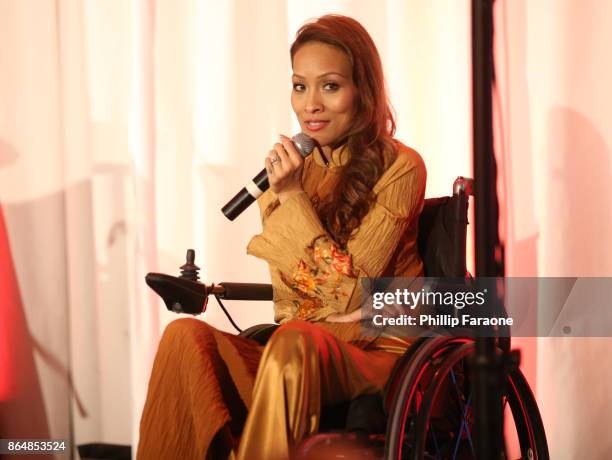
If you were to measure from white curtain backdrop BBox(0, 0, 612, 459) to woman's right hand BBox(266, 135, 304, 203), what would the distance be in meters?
0.63

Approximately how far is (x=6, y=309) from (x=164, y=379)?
115cm

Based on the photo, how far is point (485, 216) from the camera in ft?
2.70

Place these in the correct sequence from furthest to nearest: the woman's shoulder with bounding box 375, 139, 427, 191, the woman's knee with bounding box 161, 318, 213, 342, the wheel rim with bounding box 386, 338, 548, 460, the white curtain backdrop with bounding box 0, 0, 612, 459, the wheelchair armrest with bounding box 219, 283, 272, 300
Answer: the white curtain backdrop with bounding box 0, 0, 612, 459 < the wheelchair armrest with bounding box 219, 283, 272, 300 < the woman's shoulder with bounding box 375, 139, 427, 191 < the woman's knee with bounding box 161, 318, 213, 342 < the wheel rim with bounding box 386, 338, 548, 460

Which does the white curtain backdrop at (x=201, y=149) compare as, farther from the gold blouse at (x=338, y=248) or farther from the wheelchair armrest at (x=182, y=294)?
the wheelchair armrest at (x=182, y=294)

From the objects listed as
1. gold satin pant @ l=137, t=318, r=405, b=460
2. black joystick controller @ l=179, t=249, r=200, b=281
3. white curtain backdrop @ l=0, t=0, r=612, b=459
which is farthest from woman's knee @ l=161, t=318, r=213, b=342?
white curtain backdrop @ l=0, t=0, r=612, b=459

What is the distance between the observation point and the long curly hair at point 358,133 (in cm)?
147

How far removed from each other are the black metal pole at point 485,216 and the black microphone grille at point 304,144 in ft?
2.09

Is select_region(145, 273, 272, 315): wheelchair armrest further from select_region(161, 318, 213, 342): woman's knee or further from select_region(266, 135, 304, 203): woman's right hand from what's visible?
select_region(266, 135, 304, 203): woman's right hand

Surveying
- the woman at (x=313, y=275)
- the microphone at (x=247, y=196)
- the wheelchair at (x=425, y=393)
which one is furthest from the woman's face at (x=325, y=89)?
the wheelchair at (x=425, y=393)

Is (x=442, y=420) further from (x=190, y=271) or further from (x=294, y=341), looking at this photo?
(x=190, y=271)

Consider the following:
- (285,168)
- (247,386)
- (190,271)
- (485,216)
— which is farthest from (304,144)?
(485,216)

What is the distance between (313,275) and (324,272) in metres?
0.02

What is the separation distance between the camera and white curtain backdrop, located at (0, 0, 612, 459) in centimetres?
187

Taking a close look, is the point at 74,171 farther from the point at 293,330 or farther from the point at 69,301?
the point at 293,330
